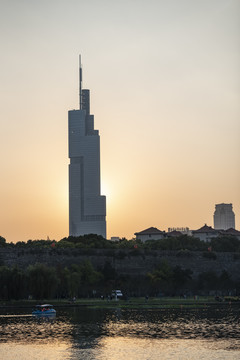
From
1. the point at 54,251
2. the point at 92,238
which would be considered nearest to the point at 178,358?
the point at 54,251

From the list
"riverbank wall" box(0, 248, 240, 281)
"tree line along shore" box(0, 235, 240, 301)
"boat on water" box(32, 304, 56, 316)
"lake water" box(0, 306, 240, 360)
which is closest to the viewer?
"lake water" box(0, 306, 240, 360)

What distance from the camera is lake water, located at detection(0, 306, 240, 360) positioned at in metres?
51.3

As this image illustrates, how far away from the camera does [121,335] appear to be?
204 feet

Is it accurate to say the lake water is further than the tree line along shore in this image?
No

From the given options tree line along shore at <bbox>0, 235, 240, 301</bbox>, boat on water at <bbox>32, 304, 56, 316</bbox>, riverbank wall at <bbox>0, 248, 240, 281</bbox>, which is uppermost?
riverbank wall at <bbox>0, 248, 240, 281</bbox>

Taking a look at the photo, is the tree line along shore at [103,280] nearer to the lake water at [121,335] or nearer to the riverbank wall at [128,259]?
the riverbank wall at [128,259]

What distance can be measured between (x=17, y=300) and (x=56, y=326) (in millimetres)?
33012

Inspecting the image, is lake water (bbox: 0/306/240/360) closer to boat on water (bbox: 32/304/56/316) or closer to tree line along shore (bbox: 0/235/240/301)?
boat on water (bbox: 32/304/56/316)

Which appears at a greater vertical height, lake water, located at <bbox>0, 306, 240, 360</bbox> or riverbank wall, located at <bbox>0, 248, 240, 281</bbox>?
riverbank wall, located at <bbox>0, 248, 240, 281</bbox>

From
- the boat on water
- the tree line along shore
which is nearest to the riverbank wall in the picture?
the tree line along shore

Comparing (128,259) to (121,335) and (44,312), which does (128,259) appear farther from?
(121,335)

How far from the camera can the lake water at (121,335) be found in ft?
168

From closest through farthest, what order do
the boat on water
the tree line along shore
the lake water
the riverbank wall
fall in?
1. the lake water
2. the boat on water
3. the tree line along shore
4. the riverbank wall

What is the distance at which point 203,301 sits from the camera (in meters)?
106
